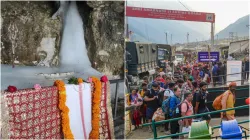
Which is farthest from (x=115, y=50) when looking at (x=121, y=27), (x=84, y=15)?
(x=84, y=15)

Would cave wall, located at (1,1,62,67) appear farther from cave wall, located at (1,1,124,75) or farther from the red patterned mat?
the red patterned mat

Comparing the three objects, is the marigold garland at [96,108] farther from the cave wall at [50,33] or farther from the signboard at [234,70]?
the signboard at [234,70]

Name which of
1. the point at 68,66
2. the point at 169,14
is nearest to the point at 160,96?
the point at 169,14

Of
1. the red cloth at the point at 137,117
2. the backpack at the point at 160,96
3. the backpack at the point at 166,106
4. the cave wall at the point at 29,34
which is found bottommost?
the red cloth at the point at 137,117

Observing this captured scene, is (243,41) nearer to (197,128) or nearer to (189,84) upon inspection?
(189,84)

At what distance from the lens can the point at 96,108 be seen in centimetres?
328

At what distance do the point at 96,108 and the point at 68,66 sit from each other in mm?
512

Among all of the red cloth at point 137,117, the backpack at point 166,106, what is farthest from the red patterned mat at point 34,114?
the backpack at point 166,106

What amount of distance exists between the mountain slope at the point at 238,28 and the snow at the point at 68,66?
4.90 ft

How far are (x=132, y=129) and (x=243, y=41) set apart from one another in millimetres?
1600

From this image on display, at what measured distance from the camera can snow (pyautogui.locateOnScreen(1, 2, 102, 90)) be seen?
2.92 metres

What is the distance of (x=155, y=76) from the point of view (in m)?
3.64

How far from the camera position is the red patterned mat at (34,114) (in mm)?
2797

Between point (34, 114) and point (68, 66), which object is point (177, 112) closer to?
point (68, 66)
